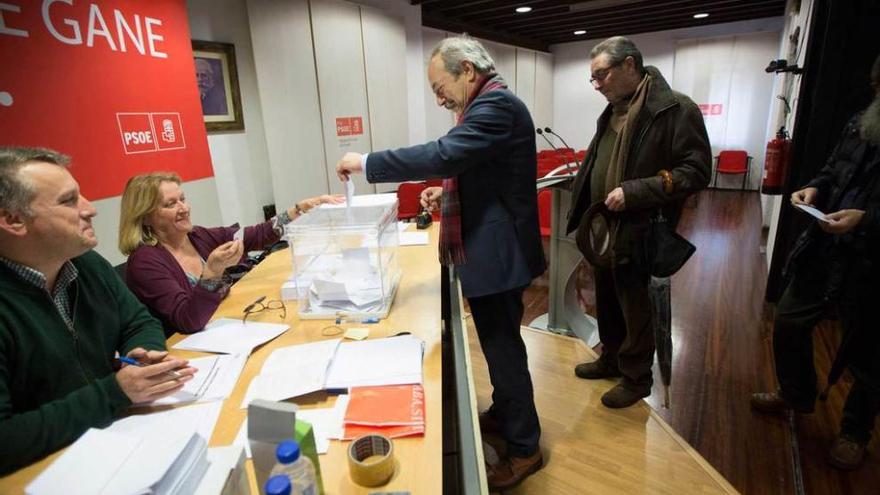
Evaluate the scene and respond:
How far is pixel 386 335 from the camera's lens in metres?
1.39

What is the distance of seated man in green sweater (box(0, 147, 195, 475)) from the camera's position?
91 centimetres

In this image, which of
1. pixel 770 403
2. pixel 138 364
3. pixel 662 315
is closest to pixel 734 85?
pixel 770 403

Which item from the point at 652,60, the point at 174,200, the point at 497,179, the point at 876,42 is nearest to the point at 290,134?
the point at 174,200

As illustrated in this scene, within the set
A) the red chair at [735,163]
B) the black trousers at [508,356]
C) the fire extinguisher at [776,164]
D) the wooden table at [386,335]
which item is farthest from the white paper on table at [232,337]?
the red chair at [735,163]

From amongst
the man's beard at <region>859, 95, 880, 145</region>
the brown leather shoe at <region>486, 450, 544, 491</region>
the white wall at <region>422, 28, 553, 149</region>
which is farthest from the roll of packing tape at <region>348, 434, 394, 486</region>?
the white wall at <region>422, 28, 553, 149</region>

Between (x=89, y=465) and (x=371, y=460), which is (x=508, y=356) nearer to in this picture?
(x=371, y=460)

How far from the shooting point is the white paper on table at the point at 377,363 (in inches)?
43.7

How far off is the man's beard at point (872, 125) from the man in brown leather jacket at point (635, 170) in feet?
1.76

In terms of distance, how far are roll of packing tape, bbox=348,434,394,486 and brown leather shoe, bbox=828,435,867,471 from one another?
2.02 meters

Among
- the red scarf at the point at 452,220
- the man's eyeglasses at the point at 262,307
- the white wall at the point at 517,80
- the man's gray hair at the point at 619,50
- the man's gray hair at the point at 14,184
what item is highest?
the white wall at the point at 517,80

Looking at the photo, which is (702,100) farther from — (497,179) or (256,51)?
(497,179)

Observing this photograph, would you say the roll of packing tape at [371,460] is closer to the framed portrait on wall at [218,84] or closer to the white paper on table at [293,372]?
Answer: the white paper on table at [293,372]

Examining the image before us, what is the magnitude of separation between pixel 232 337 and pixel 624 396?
1.72 metres

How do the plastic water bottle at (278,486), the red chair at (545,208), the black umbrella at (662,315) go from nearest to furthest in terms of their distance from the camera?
the plastic water bottle at (278,486)
the black umbrella at (662,315)
the red chair at (545,208)
